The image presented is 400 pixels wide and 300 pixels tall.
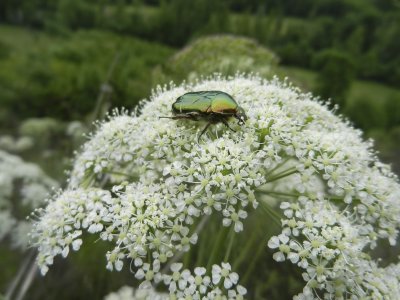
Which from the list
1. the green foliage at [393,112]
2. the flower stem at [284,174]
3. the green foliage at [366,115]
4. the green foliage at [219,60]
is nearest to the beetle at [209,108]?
the flower stem at [284,174]

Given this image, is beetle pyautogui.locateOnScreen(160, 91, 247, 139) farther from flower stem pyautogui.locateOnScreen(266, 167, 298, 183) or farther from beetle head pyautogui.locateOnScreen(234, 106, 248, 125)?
flower stem pyautogui.locateOnScreen(266, 167, 298, 183)

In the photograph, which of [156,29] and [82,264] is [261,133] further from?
[156,29]

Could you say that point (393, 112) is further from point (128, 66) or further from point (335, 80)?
point (128, 66)

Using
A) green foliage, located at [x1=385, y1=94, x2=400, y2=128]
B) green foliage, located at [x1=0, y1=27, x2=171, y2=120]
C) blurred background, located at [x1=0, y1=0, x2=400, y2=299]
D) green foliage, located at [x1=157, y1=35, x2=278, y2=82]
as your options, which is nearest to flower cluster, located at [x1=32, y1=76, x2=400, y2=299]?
blurred background, located at [x1=0, y1=0, x2=400, y2=299]

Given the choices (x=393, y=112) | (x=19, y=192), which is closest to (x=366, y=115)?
(x=393, y=112)

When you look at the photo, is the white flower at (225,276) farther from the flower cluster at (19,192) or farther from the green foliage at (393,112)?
the green foliage at (393,112)

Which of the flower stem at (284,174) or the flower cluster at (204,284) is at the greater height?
the flower stem at (284,174)
